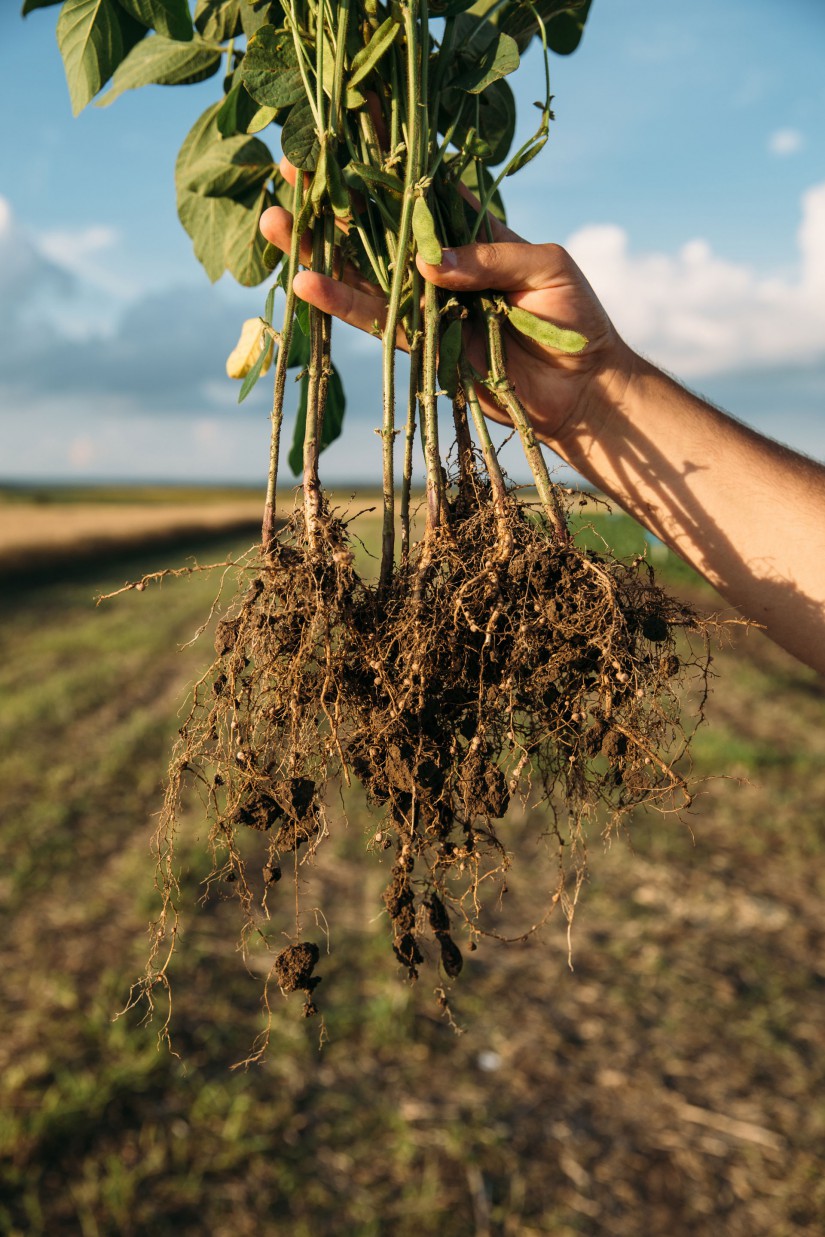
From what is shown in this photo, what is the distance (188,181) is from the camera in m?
1.36

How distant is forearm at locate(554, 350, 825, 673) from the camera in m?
1.31

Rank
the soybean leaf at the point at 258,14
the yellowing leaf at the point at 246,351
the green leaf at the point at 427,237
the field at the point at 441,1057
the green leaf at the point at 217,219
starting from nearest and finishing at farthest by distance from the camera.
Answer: the green leaf at the point at 427,237, the soybean leaf at the point at 258,14, the yellowing leaf at the point at 246,351, the green leaf at the point at 217,219, the field at the point at 441,1057

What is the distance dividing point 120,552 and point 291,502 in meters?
26.1

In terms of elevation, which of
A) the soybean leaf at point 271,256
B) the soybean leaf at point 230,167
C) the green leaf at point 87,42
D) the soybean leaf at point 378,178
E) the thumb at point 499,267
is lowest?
the thumb at point 499,267

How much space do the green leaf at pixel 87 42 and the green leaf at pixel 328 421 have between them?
21.1 inches

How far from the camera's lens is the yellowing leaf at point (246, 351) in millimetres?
1270

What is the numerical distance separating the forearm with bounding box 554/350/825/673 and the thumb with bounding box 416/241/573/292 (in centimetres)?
25

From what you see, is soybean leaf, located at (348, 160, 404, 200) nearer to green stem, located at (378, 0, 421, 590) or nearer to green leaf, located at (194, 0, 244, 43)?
green stem, located at (378, 0, 421, 590)

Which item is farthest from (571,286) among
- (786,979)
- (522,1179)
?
(786,979)

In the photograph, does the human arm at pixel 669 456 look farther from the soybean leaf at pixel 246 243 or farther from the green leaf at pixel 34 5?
the green leaf at pixel 34 5

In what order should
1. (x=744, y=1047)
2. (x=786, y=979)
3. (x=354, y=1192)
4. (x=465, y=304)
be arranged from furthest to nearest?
(x=786, y=979), (x=744, y=1047), (x=354, y=1192), (x=465, y=304)

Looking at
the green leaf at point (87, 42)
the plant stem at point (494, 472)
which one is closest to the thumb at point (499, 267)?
the plant stem at point (494, 472)

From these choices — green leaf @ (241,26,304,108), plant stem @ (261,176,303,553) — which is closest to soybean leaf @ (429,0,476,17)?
green leaf @ (241,26,304,108)

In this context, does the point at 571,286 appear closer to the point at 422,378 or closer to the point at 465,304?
the point at 465,304
